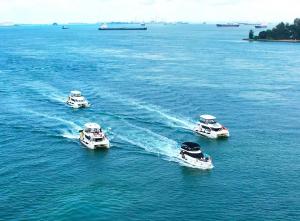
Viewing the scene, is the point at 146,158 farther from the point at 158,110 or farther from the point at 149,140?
the point at 158,110

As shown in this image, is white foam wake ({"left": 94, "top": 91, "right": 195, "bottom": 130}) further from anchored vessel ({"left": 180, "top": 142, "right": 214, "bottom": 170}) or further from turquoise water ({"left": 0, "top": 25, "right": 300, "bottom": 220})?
anchored vessel ({"left": 180, "top": 142, "right": 214, "bottom": 170})

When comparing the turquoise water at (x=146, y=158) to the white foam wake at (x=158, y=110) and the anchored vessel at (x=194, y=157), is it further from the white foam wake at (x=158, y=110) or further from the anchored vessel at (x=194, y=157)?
the anchored vessel at (x=194, y=157)

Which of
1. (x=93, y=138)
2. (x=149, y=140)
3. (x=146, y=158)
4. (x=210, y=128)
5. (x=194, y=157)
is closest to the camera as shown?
(x=194, y=157)

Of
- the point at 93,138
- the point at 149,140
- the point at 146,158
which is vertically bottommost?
the point at 146,158

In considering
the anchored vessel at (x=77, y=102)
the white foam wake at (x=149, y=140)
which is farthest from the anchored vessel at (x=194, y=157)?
the anchored vessel at (x=77, y=102)

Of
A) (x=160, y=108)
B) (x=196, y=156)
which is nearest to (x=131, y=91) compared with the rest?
(x=160, y=108)

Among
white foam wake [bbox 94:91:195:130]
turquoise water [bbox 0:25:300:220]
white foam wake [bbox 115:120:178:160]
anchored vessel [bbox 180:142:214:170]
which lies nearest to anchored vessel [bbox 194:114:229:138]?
turquoise water [bbox 0:25:300:220]

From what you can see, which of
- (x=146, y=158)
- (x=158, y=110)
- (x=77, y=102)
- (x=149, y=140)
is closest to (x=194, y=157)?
(x=146, y=158)
